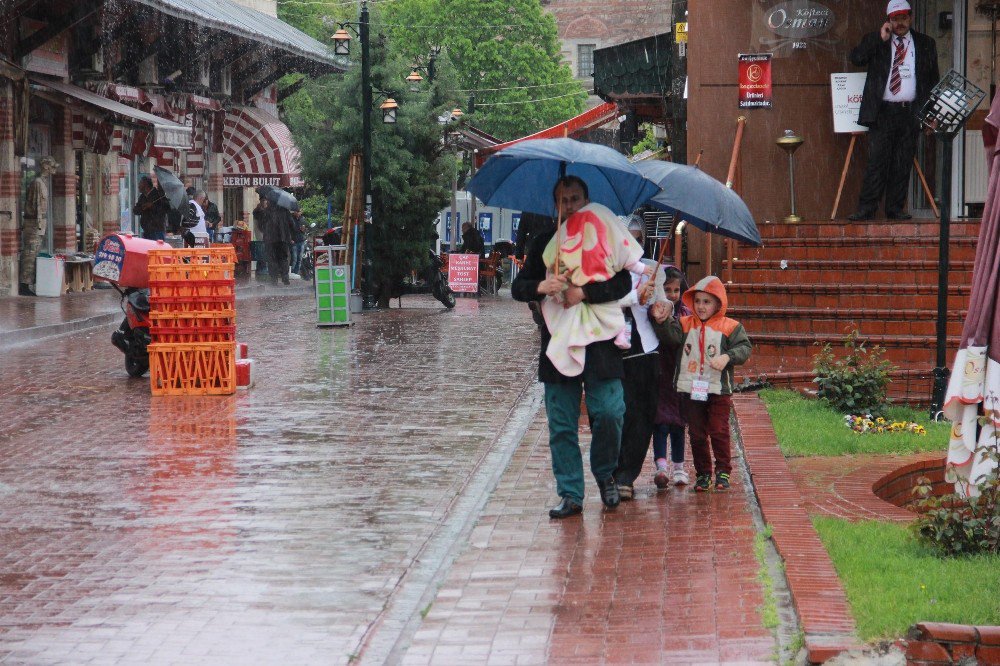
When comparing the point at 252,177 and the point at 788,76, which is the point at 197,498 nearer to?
the point at 788,76

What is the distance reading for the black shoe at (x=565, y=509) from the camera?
7934 mm

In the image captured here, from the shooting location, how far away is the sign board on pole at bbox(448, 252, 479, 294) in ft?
102

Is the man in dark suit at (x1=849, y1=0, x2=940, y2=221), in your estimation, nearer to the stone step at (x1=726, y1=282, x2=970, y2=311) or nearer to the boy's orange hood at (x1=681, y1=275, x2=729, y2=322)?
the stone step at (x1=726, y1=282, x2=970, y2=311)

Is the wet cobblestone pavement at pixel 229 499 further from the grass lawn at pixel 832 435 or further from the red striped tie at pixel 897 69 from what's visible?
the red striped tie at pixel 897 69

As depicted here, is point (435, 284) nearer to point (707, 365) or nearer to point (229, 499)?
point (229, 499)

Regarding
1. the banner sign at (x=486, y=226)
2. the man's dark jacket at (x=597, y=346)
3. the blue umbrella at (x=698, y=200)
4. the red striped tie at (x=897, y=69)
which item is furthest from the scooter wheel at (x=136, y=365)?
the banner sign at (x=486, y=226)

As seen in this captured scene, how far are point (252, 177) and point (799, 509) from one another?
112 ft

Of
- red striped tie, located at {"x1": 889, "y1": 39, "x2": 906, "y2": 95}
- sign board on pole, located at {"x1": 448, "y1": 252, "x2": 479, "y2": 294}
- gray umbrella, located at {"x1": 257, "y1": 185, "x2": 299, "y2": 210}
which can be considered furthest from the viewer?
gray umbrella, located at {"x1": 257, "y1": 185, "x2": 299, "y2": 210}

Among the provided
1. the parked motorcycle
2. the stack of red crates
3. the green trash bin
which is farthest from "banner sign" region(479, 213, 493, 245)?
the stack of red crates

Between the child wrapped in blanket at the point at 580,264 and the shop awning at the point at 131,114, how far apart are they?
20.5m

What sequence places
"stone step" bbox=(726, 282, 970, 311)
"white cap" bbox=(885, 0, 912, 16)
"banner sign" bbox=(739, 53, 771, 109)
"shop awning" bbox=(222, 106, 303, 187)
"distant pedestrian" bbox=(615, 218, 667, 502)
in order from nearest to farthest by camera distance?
1. "distant pedestrian" bbox=(615, 218, 667, 502)
2. "stone step" bbox=(726, 282, 970, 311)
3. "white cap" bbox=(885, 0, 912, 16)
4. "banner sign" bbox=(739, 53, 771, 109)
5. "shop awning" bbox=(222, 106, 303, 187)

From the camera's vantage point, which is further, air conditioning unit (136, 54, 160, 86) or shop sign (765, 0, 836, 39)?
air conditioning unit (136, 54, 160, 86)

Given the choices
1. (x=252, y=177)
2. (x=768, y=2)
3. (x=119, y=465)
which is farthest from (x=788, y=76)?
(x=252, y=177)

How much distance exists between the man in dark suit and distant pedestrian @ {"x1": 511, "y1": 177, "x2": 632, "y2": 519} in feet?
26.8
